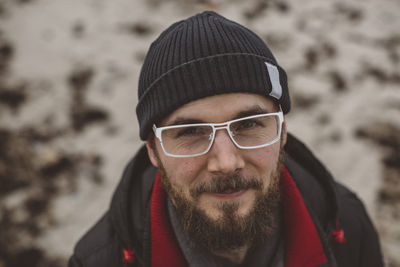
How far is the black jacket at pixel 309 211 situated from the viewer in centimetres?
145

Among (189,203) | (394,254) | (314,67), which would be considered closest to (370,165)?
(394,254)

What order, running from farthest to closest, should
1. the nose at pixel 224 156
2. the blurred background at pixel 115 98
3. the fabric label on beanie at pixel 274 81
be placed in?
the blurred background at pixel 115 98
the fabric label on beanie at pixel 274 81
the nose at pixel 224 156

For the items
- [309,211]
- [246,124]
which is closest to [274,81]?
[246,124]

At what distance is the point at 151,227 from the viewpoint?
1.42m

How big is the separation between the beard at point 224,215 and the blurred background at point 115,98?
166 cm

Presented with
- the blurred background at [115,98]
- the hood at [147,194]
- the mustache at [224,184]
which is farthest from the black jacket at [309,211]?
the blurred background at [115,98]

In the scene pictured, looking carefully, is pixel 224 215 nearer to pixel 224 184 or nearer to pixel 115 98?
pixel 224 184

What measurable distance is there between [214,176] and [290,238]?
58 cm

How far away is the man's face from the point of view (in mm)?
1239

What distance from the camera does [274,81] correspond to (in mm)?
1343

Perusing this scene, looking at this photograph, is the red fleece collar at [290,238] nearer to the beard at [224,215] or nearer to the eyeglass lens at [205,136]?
the beard at [224,215]

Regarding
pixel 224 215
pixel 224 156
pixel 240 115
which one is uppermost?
pixel 240 115

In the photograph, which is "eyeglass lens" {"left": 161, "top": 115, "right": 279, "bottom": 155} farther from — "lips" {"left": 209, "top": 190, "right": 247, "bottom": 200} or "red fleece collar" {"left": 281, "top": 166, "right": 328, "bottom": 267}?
"red fleece collar" {"left": 281, "top": 166, "right": 328, "bottom": 267}

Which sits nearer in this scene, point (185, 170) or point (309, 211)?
point (185, 170)
